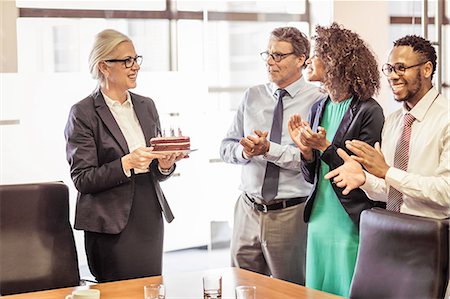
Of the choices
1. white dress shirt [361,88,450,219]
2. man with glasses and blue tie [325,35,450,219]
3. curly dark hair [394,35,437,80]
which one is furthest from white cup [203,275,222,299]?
curly dark hair [394,35,437,80]

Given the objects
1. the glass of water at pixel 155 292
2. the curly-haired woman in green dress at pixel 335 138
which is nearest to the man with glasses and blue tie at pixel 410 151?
the curly-haired woman in green dress at pixel 335 138

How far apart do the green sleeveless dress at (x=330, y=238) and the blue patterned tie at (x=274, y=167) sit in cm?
37

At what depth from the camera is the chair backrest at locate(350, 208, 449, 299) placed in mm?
2832

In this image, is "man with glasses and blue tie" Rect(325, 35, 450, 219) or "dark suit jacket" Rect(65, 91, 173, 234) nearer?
"man with glasses and blue tie" Rect(325, 35, 450, 219)

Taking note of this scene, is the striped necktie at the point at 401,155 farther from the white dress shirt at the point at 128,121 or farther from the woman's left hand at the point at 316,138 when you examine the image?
the white dress shirt at the point at 128,121

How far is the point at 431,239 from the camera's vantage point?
2.85 metres

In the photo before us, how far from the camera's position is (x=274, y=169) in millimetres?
4387

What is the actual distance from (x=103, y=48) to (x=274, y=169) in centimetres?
108

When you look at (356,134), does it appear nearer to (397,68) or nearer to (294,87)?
(397,68)

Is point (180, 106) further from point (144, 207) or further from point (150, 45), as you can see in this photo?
point (144, 207)

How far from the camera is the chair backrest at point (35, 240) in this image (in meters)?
3.61

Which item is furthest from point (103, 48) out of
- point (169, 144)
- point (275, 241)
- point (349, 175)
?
point (349, 175)

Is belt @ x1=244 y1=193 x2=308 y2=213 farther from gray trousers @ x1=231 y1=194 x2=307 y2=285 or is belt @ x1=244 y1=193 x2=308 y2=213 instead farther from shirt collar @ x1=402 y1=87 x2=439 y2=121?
shirt collar @ x1=402 y1=87 x2=439 y2=121

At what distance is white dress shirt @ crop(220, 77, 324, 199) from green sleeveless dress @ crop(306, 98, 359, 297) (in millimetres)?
334
